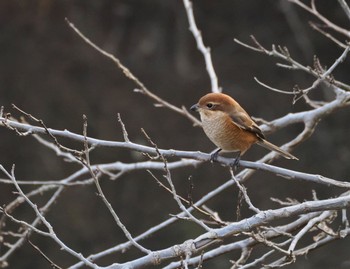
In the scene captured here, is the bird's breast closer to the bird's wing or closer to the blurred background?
the bird's wing

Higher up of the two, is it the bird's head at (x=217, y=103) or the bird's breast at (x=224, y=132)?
the bird's head at (x=217, y=103)

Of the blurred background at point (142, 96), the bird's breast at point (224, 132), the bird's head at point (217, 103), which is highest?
the blurred background at point (142, 96)

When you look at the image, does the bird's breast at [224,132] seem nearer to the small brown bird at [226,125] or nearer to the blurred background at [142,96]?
the small brown bird at [226,125]

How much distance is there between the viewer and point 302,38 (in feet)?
36.4

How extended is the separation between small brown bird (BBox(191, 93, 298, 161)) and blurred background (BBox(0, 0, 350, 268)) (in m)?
3.64

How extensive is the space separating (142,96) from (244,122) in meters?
6.11

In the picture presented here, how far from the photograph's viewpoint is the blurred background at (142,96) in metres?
8.62

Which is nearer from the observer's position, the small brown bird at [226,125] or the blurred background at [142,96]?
the small brown bird at [226,125]

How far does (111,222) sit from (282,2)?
4.23 m

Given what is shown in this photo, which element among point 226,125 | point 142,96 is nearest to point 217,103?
point 226,125

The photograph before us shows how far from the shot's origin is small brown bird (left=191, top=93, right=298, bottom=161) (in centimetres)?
445

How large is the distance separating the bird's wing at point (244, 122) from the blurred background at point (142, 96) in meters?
3.65

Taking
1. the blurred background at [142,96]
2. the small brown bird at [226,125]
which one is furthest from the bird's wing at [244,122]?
the blurred background at [142,96]

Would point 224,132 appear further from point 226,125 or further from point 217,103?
point 217,103
